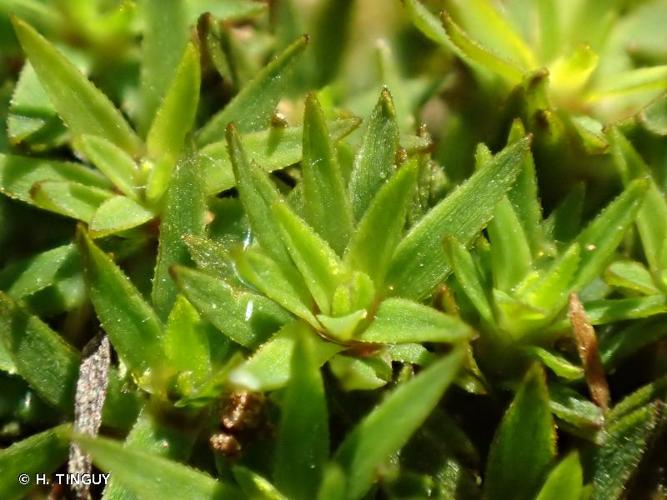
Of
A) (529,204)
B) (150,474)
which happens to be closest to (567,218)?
(529,204)

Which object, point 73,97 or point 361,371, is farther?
point 73,97

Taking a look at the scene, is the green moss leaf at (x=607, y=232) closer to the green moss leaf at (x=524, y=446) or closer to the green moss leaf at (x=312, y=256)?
the green moss leaf at (x=524, y=446)

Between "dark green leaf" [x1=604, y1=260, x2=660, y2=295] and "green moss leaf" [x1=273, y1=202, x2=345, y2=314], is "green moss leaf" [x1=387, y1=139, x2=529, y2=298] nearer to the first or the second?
"green moss leaf" [x1=273, y1=202, x2=345, y2=314]

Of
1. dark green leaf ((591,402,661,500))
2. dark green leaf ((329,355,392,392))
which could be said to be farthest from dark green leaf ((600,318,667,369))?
dark green leaf ((329,355,392,392))

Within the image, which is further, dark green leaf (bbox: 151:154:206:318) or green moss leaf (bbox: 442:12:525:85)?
green moss leaf (bbox: 442:12:525:85)

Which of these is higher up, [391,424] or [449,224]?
[449,224]

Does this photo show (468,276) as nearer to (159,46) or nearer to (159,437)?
(159,437)

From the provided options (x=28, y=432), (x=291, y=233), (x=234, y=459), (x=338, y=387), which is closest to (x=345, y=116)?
(x=291, y=233)

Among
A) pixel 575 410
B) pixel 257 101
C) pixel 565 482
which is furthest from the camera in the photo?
pixel 257 101
